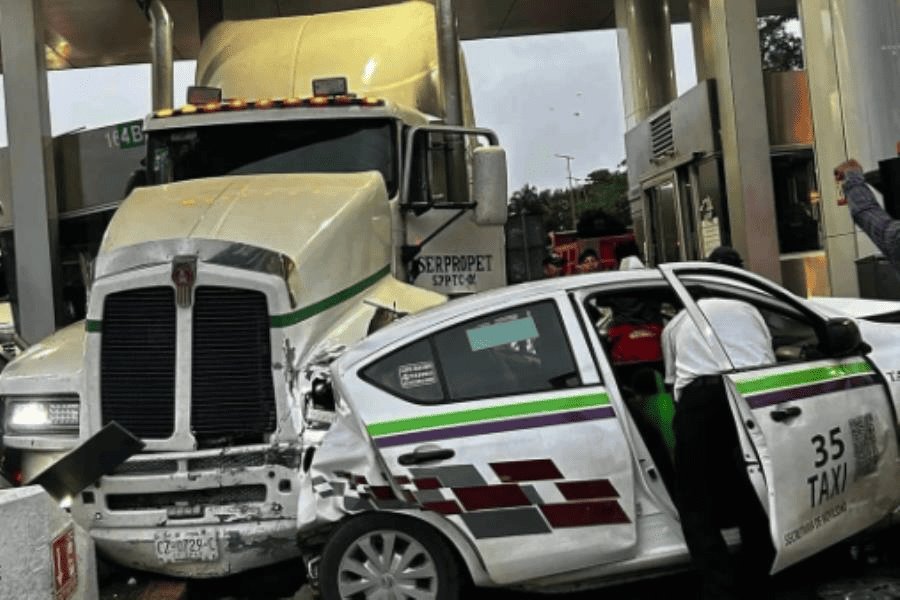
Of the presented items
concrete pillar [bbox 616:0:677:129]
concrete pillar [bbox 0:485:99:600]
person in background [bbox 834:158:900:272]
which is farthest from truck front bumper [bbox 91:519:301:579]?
concrete pillar [bbox 616:0:677:129]

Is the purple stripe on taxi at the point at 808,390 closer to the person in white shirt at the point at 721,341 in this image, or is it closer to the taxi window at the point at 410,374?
the person in white shirt at the point at 721,341

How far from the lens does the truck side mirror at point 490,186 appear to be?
780 cm

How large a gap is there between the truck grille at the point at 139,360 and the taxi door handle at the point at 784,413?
3.31 meters

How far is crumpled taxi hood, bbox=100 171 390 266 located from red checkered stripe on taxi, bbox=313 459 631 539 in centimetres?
187

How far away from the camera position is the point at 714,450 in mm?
4984

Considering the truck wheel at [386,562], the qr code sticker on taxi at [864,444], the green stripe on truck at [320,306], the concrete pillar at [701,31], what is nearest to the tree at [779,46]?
the concrete pillar at [701,31]

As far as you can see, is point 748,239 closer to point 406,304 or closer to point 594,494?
point 406,304

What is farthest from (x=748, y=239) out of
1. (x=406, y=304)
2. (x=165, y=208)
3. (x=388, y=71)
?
(x=165, y=208)

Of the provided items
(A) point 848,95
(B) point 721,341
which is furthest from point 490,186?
(A) point 848,95

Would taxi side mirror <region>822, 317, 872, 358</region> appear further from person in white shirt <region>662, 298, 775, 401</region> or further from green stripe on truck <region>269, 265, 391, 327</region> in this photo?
green stripe on truck <region>269, 265, 391, 327</region>

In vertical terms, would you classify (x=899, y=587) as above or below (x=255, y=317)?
below

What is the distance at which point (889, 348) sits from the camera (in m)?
5.63

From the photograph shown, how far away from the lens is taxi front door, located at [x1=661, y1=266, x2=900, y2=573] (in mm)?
4883

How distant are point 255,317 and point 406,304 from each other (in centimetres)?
123
